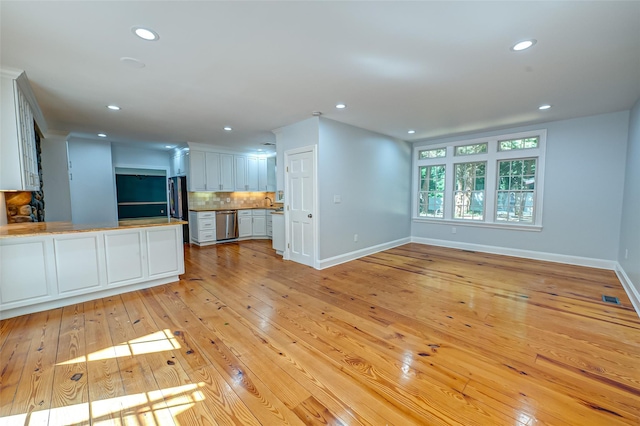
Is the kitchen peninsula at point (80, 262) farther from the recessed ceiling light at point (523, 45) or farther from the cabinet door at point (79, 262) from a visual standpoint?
the recessed ceiling light at point (523, 45)

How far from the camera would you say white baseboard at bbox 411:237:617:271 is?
4.40 meters

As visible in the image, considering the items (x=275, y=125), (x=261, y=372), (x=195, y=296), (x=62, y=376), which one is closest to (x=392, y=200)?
(x=275, y=125)

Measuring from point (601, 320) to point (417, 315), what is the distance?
1.84 metres

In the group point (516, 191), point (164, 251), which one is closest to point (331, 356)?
point (164, 251)

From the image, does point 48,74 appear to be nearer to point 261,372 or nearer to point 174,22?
point 174,22

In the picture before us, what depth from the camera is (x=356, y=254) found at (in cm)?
514

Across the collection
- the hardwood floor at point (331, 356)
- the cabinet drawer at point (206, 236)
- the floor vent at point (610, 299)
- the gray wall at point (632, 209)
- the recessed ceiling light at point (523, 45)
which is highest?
the recessed ceiling light at point (523, 45)

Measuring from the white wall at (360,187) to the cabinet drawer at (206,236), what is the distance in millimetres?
3565

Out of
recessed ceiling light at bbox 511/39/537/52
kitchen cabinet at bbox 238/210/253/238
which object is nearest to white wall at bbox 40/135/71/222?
kitchen cabinet at bbox 238/210/253/238

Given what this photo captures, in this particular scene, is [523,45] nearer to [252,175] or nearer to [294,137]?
[294,137]

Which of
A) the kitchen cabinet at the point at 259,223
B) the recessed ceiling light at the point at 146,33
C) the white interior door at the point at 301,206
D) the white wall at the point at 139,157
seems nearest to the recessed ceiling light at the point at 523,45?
the white interior door at the point at 301,206

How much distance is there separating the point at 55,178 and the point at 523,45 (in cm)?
742

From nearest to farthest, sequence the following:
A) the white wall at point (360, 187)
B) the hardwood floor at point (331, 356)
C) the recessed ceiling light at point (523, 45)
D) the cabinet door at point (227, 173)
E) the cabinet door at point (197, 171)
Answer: the hardwood floor at point (331, 356) → the recessed ceiling light at point (523, 45) → the white wall at point (360, 187) → the cabinet door at point (197, 171) → the cabinet door at point (227, 173)

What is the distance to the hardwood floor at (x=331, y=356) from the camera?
1.57m
